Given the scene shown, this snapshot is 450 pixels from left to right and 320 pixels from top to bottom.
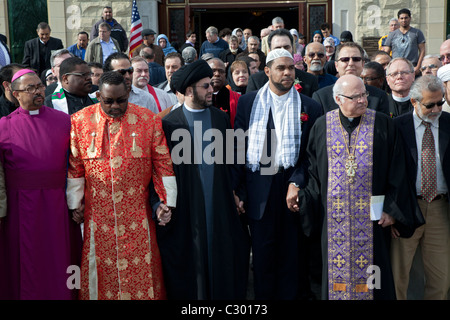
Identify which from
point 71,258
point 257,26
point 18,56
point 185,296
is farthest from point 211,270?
point 257,26

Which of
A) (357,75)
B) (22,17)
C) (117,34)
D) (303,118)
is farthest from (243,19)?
(303,118)

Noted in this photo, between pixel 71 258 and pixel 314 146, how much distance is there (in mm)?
2148

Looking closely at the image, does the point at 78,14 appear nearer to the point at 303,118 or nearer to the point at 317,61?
the point at 317,61

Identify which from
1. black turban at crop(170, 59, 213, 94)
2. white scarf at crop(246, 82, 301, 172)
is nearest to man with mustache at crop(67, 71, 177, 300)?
black turban at crop(170, 59, 213, 94)

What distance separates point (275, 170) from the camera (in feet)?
15.5

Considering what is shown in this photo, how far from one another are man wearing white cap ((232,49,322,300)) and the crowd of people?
1 centimetres

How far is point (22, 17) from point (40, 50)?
320cm

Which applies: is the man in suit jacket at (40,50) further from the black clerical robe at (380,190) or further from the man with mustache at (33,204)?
the black clerical robe at (380,190)

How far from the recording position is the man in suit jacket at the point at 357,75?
518cm

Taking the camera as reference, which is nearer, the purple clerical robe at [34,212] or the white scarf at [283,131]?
the purple clerical robe at [34,212]

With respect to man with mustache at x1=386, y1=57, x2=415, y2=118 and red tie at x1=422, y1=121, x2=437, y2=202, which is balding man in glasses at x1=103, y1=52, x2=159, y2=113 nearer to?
man with mustache at x1=386, y1=57, x2=415, y2=118

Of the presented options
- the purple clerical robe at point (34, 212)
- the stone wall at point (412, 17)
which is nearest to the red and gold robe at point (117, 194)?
the purple clerical robe at point (34, 212)

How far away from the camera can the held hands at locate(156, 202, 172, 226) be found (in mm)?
4250

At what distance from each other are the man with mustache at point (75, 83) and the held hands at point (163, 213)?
4.88 feet
